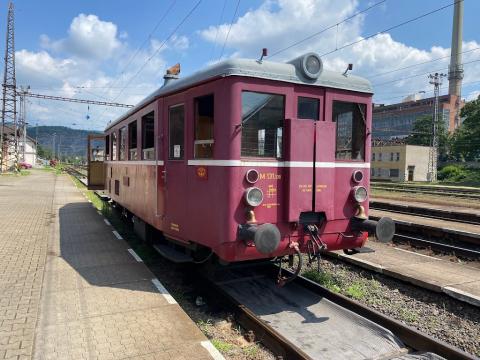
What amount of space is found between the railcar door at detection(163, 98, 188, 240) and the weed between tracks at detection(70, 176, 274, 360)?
0.87 meters

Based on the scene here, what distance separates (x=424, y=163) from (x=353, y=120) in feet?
199

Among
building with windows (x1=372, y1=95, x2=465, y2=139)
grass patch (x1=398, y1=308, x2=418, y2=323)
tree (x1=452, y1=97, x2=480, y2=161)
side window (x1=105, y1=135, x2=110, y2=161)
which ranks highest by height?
building with windows (x1=372, y1=95, x2=465, y2=139)

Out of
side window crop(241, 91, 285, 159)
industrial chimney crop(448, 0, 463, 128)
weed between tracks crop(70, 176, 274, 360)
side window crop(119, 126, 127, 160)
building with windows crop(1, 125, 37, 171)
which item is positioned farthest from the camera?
industrial chimney crop(448, 0, 463, 128)

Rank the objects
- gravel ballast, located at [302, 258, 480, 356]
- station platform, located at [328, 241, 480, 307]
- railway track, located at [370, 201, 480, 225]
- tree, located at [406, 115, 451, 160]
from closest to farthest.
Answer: gravel ballast, located at [302, 258, 480, 356] → station platform, located at [328, 241, 480, 307] → railway track, located at [370, 201, 480, 225] → tree, located at [406, 115, 451, 160]

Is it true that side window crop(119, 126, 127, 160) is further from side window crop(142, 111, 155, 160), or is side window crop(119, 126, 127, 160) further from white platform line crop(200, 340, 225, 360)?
white platform line crop(200, 340, 225, 360)

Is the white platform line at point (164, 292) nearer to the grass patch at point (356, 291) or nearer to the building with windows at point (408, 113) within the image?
the grass patch at point (356, 291)

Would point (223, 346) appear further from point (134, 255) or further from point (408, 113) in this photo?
point (408, 113)

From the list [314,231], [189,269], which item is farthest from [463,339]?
[189,269]

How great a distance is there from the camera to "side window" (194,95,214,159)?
580cm

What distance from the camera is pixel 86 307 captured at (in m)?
5.27

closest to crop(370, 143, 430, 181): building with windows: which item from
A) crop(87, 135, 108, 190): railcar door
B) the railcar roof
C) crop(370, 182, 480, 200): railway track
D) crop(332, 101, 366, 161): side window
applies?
crop(370, 182, 480, 200): railway track

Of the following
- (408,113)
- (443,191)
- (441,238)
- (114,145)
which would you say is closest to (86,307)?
(114,145)

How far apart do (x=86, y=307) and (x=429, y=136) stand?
86.5 metres

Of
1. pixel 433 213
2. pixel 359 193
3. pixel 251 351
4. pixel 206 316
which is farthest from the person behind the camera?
pixel 433 213
